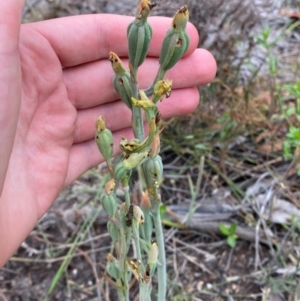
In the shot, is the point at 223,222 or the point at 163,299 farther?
the point at 223,222

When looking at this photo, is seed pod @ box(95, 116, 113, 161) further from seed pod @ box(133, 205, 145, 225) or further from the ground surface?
the ground surface

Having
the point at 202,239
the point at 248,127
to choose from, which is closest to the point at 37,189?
the point at 202,239

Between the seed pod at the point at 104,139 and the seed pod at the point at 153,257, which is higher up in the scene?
the seed pod at the point at 104,139

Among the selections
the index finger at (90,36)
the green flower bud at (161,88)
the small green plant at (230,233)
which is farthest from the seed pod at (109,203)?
the small green plant at (230,233)

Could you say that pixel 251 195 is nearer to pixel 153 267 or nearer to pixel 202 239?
pixel 202 239

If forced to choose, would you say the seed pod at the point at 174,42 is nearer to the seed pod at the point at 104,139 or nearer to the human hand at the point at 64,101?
the seed pod at the point at 104,139

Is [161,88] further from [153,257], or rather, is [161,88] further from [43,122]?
[43,122]
